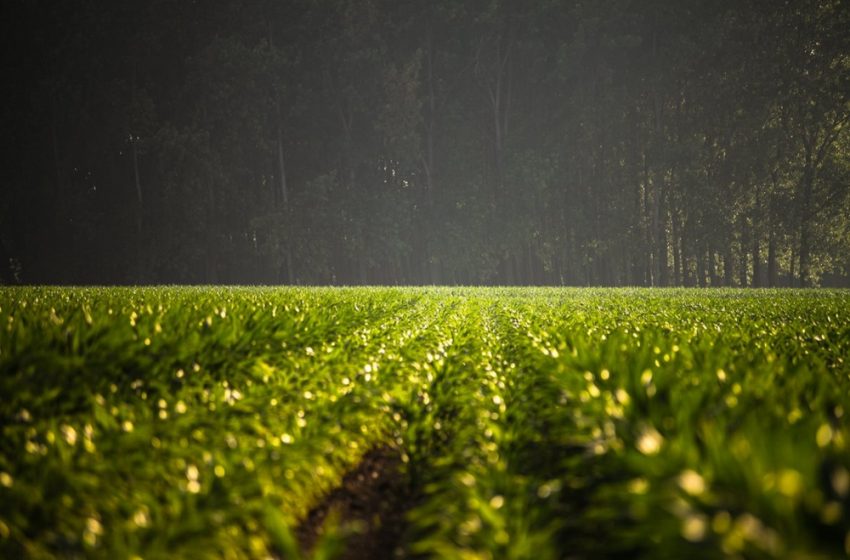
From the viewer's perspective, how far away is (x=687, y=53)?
46094 millimetres

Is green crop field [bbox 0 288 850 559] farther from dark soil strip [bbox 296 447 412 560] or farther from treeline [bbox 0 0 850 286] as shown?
treeline [bbox 0 0 850 286]

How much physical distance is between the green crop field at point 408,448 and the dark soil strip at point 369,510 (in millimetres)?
29

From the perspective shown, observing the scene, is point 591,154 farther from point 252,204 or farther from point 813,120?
point 252,204

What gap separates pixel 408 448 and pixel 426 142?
187 feet

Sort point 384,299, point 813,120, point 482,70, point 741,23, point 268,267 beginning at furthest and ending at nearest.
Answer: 1. point 482,70
2. point 268,267
3. point 741,23
4. point 813,120
5. point 384,299

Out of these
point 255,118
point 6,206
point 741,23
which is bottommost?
point 6,206

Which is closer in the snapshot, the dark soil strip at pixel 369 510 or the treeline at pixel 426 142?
the dark soil strip at pixel 369 510

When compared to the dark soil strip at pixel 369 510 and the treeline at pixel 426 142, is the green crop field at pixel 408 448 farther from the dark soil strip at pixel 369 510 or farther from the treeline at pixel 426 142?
the treeline at pixel 426 142

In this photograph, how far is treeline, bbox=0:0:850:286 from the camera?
4231 cm

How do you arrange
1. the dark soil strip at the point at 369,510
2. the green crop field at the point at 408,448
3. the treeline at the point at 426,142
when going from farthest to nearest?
the treeline at the point at 426,142 < the dark soil strip at the point at 369,510 < the green crop field at the point at 408,448

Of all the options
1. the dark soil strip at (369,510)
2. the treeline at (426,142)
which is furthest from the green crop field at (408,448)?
the treeline at (426,142)

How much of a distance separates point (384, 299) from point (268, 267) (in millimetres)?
43294

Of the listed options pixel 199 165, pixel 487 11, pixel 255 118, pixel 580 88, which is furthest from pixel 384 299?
pixel 487 11

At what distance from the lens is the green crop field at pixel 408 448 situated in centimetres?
218
